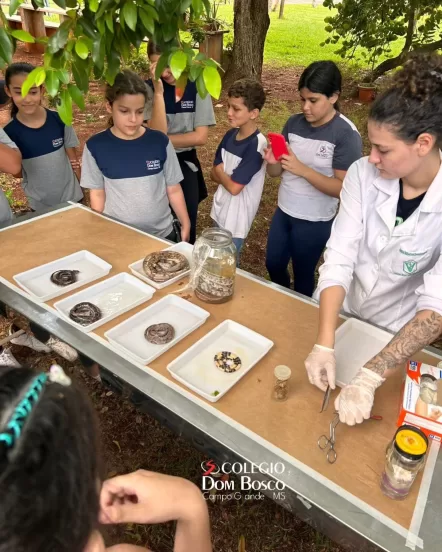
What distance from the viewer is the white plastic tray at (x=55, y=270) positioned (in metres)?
1.68

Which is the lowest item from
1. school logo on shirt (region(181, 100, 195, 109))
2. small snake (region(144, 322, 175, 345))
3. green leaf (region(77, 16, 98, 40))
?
small snake (region(144, 322, 175, 345))

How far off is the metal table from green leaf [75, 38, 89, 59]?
92 cm

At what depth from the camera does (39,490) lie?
592 millimetres

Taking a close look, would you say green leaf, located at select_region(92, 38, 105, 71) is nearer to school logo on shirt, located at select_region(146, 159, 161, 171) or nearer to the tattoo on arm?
school logo on shirt, located at select_region(146, 159, 161, 171)

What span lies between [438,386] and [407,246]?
531 millimetres

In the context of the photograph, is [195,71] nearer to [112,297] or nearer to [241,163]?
[112,297]

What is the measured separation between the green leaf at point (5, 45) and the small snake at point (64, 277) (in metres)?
0.82

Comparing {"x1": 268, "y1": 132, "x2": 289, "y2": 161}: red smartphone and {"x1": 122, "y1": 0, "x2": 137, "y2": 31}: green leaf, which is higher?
{"x1": 122, "y1": 0, "x2": 137, "y2": 31}: green leaf

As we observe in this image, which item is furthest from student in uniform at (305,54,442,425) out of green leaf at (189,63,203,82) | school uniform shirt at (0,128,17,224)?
school uniform shirt at (0,128,17,224)

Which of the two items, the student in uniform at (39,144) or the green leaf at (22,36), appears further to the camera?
the student in uniform at (39,144)

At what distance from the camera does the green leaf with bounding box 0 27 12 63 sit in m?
1.27

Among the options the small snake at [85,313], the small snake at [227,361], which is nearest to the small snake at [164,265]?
the small snake at [85,313]

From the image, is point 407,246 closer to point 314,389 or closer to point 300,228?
point 314,389

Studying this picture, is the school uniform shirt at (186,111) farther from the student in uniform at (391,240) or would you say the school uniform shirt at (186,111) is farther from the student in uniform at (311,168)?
the student in uniform at (391,240)
